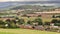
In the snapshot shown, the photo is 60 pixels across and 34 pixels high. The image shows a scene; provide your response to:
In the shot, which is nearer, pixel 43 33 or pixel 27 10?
pixel 43 33

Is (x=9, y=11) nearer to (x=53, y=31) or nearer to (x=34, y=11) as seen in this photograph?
(x=34, y=11)

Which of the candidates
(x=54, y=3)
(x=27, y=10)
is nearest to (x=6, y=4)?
(x=27, y=10)

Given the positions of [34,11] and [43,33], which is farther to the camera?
[34,11]

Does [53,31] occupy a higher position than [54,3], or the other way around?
[54,3]

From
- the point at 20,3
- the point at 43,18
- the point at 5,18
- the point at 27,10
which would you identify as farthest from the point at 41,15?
the point at 5,18

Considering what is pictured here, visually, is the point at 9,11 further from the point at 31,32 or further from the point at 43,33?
the point at 43,33

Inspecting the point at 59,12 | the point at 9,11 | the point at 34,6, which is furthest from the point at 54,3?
the point at 9,11

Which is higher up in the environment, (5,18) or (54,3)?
(54,3)

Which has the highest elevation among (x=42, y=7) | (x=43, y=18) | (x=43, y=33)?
(x=42, y=7)
